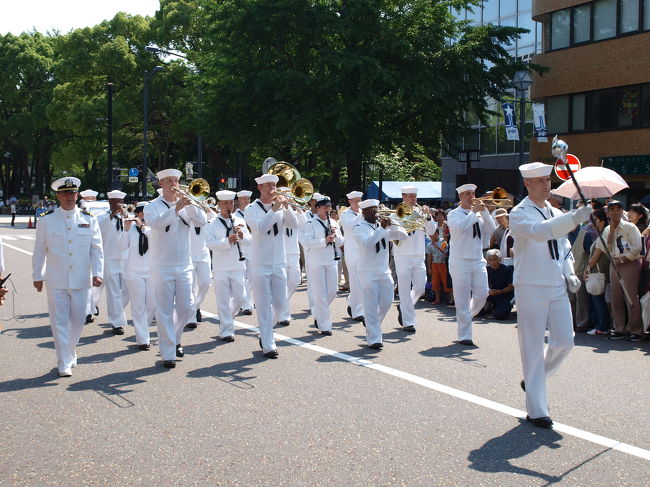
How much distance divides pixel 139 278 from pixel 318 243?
9.25ft

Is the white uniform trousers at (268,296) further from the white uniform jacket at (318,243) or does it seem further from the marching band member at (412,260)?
the marching band member at (412,260)

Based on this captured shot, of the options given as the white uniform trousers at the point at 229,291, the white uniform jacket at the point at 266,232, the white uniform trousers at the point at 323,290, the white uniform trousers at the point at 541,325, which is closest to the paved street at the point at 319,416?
the white uniform trousers at the point at 541,325

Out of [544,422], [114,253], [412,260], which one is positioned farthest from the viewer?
[412,260]

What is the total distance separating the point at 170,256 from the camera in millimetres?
9258

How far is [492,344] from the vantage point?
1062 cm

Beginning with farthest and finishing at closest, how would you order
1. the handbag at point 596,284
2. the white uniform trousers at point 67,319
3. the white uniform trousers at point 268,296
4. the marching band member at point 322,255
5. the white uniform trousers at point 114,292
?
the marching band member at point 322,255 < the handbag at point 596,284 < the white uniform trousers at point 114,292 < the white uniform trousers at point 268,296 < the white uniform trousers at point 67,319

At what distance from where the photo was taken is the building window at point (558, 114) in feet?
102

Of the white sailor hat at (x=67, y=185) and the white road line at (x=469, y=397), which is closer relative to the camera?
the white road line at (x=469, y=397)

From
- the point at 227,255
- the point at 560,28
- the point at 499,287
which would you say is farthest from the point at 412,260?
the point at 560,28

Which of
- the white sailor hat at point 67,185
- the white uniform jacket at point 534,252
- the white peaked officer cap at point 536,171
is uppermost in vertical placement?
the white peaked officer cap at point 536,171

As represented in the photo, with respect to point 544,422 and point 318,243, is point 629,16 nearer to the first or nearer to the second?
point 318,243

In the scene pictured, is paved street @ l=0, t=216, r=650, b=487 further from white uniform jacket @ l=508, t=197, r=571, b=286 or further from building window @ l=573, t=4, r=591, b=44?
building window @ l=573, t=4, r=591, b=44

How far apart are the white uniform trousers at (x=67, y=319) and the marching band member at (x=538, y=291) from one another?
4721 millimetres

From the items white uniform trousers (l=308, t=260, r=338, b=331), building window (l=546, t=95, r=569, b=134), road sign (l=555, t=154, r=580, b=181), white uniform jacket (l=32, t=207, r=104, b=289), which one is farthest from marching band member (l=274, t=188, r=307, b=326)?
building window (l=546, t=95, r=569, b=134)
